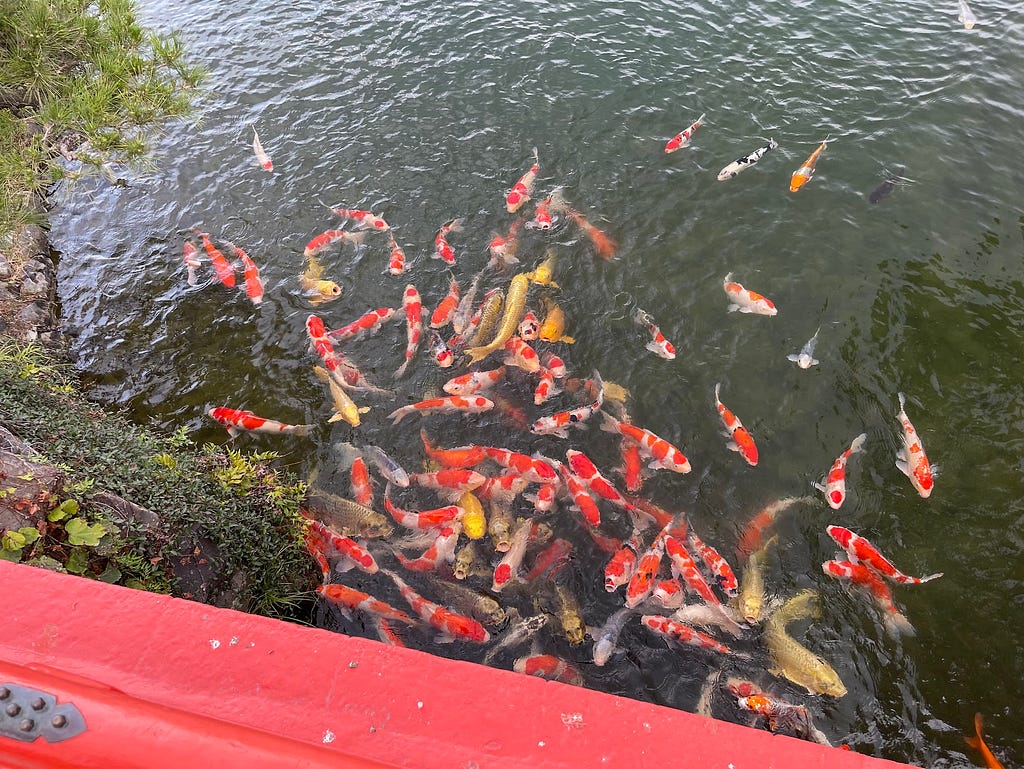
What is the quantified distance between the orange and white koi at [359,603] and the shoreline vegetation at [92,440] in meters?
0.31

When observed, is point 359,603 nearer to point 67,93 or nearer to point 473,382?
point 473,382

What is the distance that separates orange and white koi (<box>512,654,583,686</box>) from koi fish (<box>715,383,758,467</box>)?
317cm

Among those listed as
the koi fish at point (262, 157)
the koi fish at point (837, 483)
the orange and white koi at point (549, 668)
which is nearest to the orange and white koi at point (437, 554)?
the orange and white koi at point (549, 668)

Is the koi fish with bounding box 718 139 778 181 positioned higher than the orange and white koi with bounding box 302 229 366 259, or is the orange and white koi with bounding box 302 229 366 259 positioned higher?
the koi fish with bounding box 718 139 778 181

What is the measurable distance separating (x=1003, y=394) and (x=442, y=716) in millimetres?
8094

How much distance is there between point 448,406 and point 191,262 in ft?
16.0

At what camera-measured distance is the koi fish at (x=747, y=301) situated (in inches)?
343

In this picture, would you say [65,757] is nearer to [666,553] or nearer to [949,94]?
[666,553]

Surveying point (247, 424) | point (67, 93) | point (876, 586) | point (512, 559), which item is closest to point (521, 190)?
point (247, 424)

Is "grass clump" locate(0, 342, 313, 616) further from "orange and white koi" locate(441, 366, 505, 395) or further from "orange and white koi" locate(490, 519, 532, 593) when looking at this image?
"orange and white koi" locate(441, 366, 505, 395)

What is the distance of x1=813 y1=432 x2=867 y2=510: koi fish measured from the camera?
6.98 meters

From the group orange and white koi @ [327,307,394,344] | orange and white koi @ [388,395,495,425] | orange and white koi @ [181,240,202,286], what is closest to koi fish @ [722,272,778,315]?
orange and white koi @ [388,395,495,425]

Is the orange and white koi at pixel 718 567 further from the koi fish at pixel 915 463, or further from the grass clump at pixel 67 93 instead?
the grass clump at pixel 67 93

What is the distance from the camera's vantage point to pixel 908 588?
20.6ft
